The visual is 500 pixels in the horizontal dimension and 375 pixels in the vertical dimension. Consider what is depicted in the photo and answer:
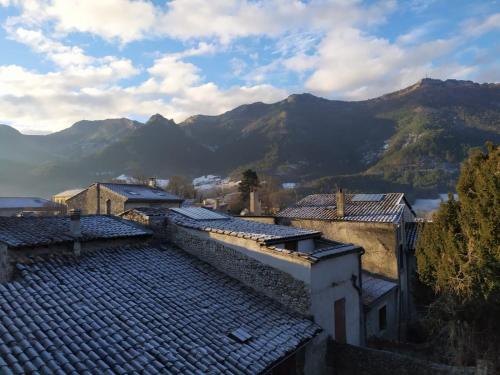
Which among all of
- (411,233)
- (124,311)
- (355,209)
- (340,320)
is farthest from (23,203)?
(124,311)

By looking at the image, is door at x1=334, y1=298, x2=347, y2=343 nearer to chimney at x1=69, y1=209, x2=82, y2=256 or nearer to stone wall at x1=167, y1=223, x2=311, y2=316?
stone wall at x1=167, y1=223, x2=311, y2=316

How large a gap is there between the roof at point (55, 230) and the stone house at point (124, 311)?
0.03 meters

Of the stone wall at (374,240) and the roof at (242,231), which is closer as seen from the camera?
the roof at (242,231)

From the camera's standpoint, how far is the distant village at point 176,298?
6531 millimetres

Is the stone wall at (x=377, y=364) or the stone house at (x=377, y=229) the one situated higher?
the stone house at (x=377, y=229)

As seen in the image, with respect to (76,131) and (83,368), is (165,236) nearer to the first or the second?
(83,368)

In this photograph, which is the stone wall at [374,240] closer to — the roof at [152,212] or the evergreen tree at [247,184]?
the roof at [152,212]

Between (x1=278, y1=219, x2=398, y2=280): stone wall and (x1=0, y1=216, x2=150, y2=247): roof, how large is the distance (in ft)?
41.8

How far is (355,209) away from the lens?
23141 mm

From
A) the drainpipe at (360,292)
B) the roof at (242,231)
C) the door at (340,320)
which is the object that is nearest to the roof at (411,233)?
the drainpipe at (360,292)

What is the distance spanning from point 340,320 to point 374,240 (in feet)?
31.8

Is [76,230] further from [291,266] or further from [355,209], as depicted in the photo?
[355,209]

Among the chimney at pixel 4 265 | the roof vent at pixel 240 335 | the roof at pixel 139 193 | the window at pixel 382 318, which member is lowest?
the window at pixel 382 318

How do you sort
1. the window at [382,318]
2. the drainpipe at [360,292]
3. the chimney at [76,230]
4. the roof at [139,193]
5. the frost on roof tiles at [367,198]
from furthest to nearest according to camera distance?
the roof at [139,193]
the frost on roof tiles at [367,198]
the window at [382,318]
the drainpipe at [360,292]
the chimney at [76,230]
